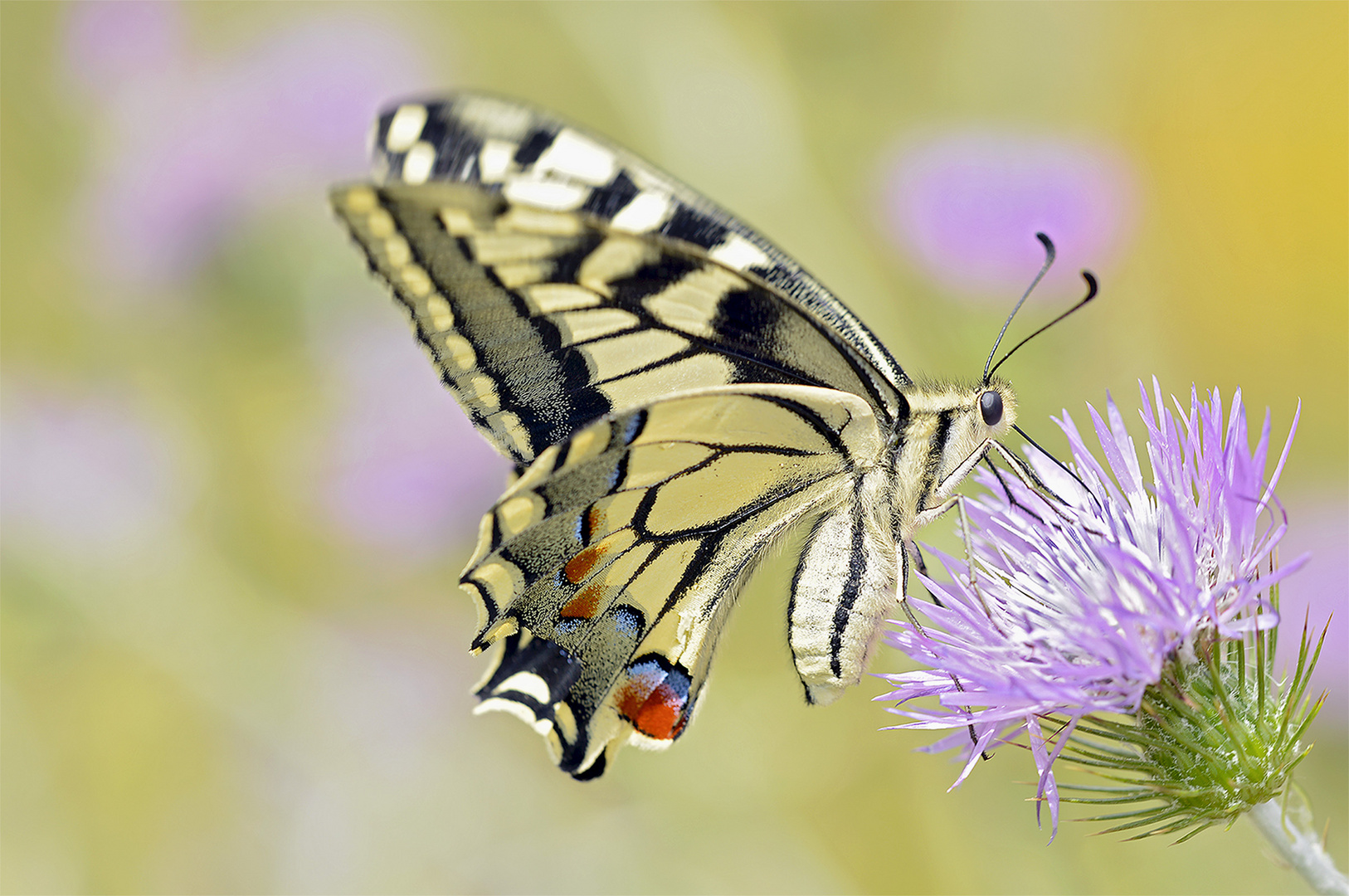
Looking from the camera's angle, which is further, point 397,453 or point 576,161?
point 397,453

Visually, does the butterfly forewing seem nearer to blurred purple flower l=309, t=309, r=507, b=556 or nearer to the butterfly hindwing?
the butterfly hindwing

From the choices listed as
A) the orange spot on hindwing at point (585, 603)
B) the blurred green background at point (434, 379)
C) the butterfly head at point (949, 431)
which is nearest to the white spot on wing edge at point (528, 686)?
the orange spot on hindwing at point (585, 603)

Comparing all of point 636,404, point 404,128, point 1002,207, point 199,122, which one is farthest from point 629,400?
point 199,122

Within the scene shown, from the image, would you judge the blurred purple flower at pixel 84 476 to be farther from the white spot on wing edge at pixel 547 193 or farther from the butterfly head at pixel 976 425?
the butterfly head at pixel 976 425

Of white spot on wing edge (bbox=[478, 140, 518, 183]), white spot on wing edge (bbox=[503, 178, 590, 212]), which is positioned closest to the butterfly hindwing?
white spot on wing edge (bbox=[503, 178, 590, 212])

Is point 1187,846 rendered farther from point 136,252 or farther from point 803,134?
point 136,252

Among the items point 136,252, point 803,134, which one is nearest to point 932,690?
point 803,134

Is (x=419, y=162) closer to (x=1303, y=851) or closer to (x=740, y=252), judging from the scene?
(x=740, y=252)
